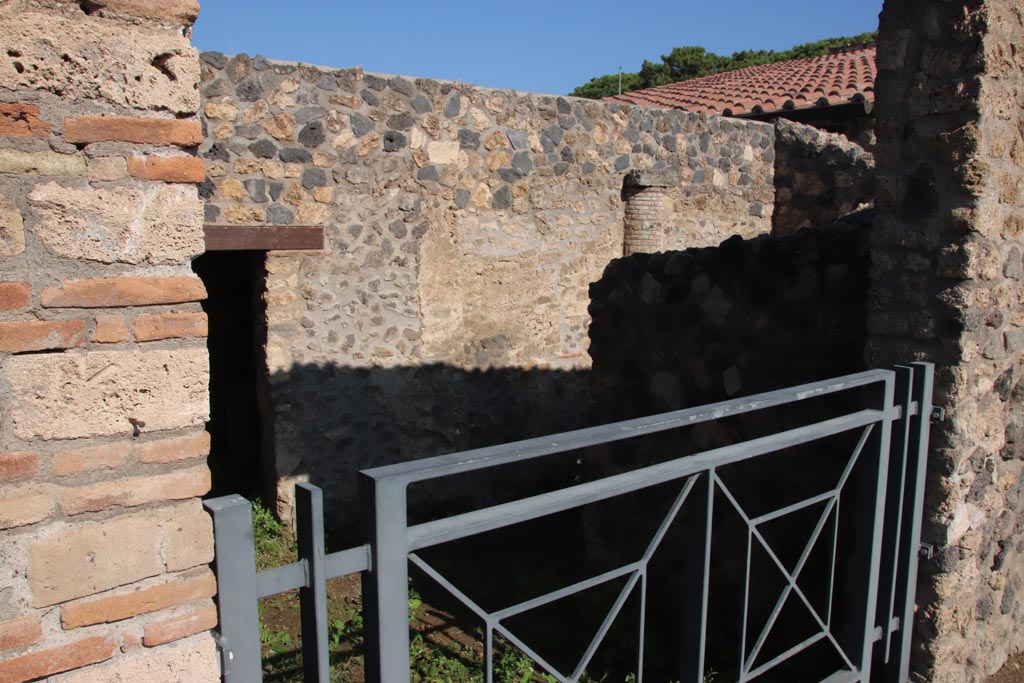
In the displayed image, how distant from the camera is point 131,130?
151 centimetres

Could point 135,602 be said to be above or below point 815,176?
below

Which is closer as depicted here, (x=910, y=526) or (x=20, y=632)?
(x=20, y=632)

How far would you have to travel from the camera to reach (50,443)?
4.80ft

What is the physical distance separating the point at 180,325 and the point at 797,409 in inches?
102

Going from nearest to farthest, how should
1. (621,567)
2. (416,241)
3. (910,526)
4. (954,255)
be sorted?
(621,567)
(954,255)
(910,526)
(416,241)

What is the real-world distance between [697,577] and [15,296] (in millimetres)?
1823

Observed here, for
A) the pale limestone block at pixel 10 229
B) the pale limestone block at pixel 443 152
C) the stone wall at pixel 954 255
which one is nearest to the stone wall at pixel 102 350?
the pale limestone block at pixel 10 229

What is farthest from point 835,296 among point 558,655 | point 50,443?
point 50,443

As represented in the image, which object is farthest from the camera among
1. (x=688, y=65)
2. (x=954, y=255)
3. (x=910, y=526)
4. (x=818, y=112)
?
(x=688, y=65)

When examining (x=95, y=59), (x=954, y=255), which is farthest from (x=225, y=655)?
(x=954, y=255)

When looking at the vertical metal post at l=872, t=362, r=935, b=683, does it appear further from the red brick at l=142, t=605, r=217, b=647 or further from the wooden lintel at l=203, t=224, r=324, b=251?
the wooden lintel at l=203, t=224, r=324, b=251

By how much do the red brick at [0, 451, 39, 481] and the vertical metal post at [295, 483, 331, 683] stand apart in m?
0.48

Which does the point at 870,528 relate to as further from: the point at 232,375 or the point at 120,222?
the point at 232,375

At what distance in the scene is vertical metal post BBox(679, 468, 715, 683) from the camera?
7.22 feet
